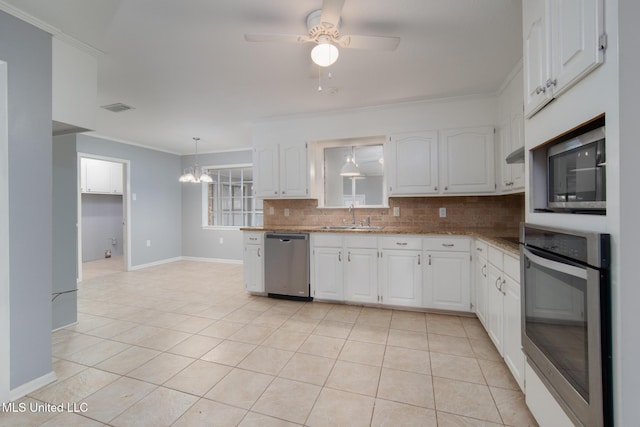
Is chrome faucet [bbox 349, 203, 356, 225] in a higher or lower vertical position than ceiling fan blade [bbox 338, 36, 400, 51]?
lower

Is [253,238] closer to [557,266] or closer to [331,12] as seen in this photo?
[331,12]

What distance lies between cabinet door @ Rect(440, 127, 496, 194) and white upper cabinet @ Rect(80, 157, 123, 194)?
20.3 feet

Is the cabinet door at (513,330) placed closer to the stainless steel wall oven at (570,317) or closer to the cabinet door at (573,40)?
the stainless steel wall oven at (570,317)

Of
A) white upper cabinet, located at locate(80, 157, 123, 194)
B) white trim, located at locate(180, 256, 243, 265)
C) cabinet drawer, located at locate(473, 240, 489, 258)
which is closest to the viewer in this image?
cabinet drawer, located at locate(473, 240, 489, 258)

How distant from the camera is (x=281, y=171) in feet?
13.2

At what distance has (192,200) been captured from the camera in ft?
21.4

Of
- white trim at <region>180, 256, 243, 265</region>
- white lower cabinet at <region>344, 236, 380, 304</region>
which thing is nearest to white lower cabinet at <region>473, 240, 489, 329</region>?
white lower cabinet at <region>344, 236, 380, 304</region>

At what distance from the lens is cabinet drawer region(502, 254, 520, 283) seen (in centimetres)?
178

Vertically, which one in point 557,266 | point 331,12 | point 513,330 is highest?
point 331,12

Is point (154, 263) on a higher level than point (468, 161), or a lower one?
lower

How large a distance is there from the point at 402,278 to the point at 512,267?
144 cm

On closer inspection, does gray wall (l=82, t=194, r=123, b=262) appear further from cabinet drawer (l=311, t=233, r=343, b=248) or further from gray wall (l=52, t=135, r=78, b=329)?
cabinet drawer (l=311, t=233, r=343, b=248)

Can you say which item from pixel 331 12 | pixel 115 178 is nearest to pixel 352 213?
pixel 331 12

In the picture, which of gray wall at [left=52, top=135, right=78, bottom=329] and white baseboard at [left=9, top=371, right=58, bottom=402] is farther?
gray wall at [left=52, top=135, right=78, bottom=329]
